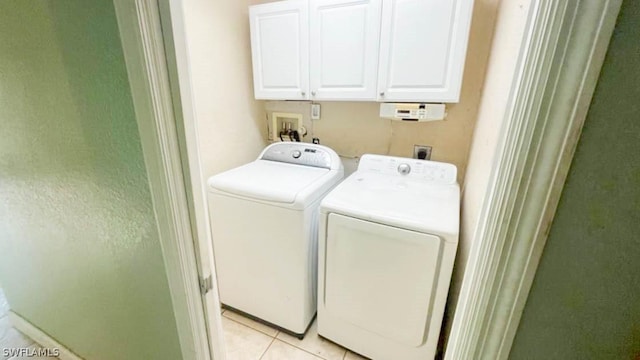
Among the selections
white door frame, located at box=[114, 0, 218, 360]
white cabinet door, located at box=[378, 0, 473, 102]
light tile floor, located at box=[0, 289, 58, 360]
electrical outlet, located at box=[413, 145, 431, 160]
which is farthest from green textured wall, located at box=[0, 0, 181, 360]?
electrical outlet, located at box=[413, 145, 431, 160]

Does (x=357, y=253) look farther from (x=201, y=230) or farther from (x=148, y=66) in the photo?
(x=148, y=66)

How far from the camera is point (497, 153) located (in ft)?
1.68

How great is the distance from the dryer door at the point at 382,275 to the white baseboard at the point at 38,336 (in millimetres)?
1347

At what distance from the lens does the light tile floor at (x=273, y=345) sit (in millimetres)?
1575

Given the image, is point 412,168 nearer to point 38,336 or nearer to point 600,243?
point 600,243

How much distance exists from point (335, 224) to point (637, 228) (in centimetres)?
104

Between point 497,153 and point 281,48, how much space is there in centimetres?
166

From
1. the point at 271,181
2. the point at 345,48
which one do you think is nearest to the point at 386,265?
the point at 271,181

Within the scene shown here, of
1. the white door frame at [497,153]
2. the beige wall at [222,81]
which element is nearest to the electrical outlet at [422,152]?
the beige wall at [222,81]

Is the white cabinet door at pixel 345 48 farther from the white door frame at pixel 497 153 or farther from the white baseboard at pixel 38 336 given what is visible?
the white baseboard at pixel 38 336

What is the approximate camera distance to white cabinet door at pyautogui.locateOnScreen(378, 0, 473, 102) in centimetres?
139

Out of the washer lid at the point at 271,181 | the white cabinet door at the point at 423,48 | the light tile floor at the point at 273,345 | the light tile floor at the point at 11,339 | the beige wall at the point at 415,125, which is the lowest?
the light tile floor at the point at 273,345

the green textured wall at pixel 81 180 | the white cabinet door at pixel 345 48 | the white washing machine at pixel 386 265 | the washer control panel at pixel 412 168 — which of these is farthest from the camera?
the washer control panel at pixel 412 168

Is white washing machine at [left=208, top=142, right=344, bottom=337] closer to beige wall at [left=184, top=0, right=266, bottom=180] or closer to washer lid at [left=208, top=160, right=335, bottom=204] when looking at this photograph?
washer lid at [left=208, top=160, right=335, bottom=204]
